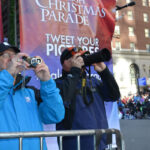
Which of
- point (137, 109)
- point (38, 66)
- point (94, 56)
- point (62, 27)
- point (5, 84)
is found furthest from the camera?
point (137, 109)

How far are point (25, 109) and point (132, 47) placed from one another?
36.8 meters

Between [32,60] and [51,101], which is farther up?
[32,60]

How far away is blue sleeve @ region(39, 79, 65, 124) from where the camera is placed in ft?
6.27

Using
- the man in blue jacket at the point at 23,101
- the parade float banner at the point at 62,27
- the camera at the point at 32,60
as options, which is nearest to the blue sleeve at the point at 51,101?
the man in blue jacket at the point at 23,101

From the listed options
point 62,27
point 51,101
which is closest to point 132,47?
point 62,27

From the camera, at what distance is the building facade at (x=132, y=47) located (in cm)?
3506

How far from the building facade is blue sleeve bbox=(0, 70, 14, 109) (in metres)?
33.0

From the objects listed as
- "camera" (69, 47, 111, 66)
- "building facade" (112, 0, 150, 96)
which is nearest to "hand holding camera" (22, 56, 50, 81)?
"camera" (69, 47, 111, 66)

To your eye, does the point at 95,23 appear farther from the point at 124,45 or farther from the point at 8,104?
the point at 124,45

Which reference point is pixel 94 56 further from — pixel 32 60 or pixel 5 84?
pixel 5 84

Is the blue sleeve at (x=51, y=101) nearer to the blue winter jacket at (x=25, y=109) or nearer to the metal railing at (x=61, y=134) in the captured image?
the blue winter jacket at (x=25, y=109)

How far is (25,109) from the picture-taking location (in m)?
1.88

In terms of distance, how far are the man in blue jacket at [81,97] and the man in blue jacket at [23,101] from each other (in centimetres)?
26

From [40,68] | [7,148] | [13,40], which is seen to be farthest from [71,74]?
[13,40]
